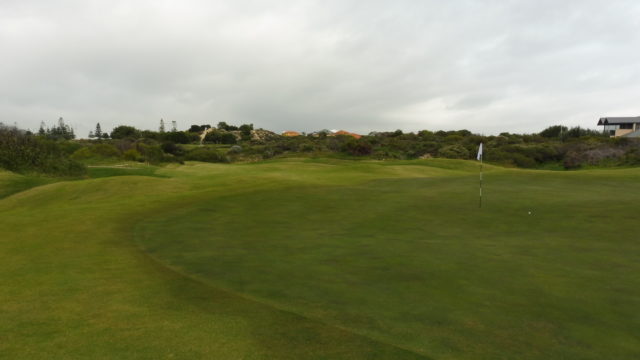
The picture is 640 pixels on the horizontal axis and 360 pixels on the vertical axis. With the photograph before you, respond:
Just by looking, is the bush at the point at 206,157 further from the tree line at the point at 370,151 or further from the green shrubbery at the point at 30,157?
the green shrubbery at the point at 30,157

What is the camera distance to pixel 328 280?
10125mm

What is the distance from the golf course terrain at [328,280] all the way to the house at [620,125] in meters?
117

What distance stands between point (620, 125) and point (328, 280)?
141 meters

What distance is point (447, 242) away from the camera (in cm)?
1453

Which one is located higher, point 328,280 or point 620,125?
point 620,125

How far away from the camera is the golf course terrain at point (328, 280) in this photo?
6.80m

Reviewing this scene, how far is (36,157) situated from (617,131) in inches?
5488

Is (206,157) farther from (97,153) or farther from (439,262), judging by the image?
(439,262)

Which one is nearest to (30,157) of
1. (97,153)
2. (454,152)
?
(97,153)

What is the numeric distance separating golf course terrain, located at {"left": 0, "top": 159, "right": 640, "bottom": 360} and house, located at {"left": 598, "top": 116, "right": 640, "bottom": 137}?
117m

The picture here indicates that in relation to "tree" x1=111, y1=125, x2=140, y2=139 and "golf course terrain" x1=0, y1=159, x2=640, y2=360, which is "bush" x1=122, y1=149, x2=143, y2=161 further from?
"tree" x1=111, y1=125, x2=140, y2=139

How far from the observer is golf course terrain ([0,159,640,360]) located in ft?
22.3

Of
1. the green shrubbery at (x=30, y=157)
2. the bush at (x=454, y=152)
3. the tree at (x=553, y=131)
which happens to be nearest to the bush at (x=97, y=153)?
the green shrubbery at (x=30, y=157)

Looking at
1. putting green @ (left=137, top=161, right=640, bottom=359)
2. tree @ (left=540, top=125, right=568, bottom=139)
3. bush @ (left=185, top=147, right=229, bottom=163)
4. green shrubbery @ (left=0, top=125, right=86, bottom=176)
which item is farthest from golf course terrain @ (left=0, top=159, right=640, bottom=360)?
tree @ (left=540, top=125, right=568, bottom=139)
